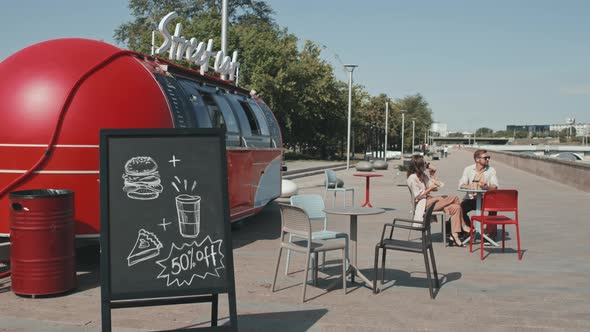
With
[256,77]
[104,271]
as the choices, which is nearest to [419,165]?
[104,271]

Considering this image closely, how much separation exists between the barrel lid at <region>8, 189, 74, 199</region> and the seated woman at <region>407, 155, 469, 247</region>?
538 cm

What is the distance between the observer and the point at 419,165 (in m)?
10.4

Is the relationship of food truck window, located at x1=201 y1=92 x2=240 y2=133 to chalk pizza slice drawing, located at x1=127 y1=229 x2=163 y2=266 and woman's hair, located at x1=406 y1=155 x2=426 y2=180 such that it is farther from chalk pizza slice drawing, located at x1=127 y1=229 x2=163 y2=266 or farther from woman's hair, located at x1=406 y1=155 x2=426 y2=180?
chalk pizza slice drawing, located at x1=127 y1=229 x2=163 y2=266

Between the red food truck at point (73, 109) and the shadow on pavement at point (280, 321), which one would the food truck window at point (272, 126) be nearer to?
the red food truck at point (73, 109)

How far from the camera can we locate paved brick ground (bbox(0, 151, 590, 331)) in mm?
5984

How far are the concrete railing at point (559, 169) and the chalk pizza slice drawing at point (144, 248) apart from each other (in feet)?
71.6

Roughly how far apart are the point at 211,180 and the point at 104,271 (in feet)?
3.60

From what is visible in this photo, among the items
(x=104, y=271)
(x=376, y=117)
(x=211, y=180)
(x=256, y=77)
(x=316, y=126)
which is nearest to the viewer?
(x=104, y=271)

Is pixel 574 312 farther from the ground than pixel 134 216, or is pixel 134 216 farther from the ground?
pixel 134 216

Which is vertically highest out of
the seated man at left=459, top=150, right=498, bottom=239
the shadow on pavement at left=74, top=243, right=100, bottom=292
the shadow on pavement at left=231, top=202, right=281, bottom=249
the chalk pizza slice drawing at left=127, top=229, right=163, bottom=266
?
the seated man at left=459, top=150, right=498, bottom=239

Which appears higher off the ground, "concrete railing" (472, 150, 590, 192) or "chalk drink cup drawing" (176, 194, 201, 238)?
"chalk drink cup drawing" (176, 194, 201, 238)

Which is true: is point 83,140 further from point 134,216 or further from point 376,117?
point 376,117

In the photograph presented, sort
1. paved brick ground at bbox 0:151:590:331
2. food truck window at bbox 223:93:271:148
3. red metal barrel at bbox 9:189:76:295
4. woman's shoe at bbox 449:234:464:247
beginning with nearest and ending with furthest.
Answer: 1. paved brick ground at bbox 0:151:590:331
2. red metal barrel at bbox 9:189:76:295
3. woman's shoe at bbox 449:234:464:247
4. food truck window at bbox 223:93:271:148

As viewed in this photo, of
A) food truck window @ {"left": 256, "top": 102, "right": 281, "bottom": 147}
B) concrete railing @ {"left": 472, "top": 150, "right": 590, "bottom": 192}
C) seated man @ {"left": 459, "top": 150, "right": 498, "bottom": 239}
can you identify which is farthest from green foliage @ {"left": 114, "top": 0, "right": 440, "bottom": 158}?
seated man @ {"left": 459, "top": 150, "right": 498, "bottom": 239}
